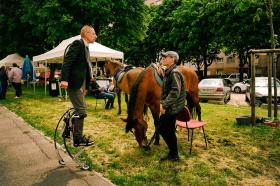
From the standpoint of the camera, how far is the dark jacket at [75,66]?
590 centimetres

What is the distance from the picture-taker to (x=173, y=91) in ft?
21.2

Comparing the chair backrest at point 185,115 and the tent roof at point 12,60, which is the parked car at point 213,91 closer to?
the chair backrest at point 185,115

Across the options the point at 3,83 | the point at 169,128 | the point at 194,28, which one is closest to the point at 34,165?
the point at 169,128

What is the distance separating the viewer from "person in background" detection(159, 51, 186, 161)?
648 centimetres

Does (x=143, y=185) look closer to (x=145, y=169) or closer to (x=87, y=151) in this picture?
(x=145, y=169)

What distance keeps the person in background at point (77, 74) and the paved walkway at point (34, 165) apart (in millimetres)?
582

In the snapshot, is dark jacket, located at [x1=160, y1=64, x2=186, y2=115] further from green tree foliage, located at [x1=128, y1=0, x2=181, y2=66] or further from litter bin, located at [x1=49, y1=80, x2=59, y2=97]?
green tree foliage, located at [x1=128, y1=0, x2=181, y2=66]

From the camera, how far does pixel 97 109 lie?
1473 centimetres

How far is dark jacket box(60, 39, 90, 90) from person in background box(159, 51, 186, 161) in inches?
59.8

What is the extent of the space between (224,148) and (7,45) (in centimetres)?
3466

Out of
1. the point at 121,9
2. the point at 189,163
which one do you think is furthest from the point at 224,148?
the point at 121,9

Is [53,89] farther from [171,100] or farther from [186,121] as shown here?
[171,100]

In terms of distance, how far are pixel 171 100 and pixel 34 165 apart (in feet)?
8.85

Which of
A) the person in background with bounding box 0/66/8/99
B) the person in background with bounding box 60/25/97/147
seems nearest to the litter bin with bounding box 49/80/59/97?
the person in background with bounding box 0/66/8/99
